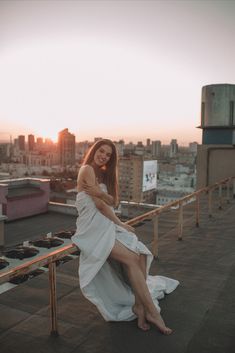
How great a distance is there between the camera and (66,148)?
6206 inches

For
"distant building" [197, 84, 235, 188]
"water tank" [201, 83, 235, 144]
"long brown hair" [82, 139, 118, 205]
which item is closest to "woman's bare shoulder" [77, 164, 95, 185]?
"long brown hair" [82, 139, 118, 205]

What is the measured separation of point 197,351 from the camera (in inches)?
106

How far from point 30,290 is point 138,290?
5.37 ft

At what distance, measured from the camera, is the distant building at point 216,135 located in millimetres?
12453

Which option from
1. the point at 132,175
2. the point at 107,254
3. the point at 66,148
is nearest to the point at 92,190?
the point at 107,254

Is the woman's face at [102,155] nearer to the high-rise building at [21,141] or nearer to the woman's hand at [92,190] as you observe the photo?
the woman's hand at [92,190]

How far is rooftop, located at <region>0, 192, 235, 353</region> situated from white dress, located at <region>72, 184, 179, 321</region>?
7.2 inches

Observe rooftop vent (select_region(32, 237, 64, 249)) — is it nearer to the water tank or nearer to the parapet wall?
the parapet wall

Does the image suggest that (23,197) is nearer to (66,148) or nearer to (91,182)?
(91,182)

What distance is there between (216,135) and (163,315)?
11.6m

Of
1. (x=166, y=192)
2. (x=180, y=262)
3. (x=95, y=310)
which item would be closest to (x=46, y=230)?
(x=180, y=262)

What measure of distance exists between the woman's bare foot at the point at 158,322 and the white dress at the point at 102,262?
9.6 inches

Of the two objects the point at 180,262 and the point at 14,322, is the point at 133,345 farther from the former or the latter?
the point at 180,262

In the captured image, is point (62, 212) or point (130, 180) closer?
point (62, 212)
